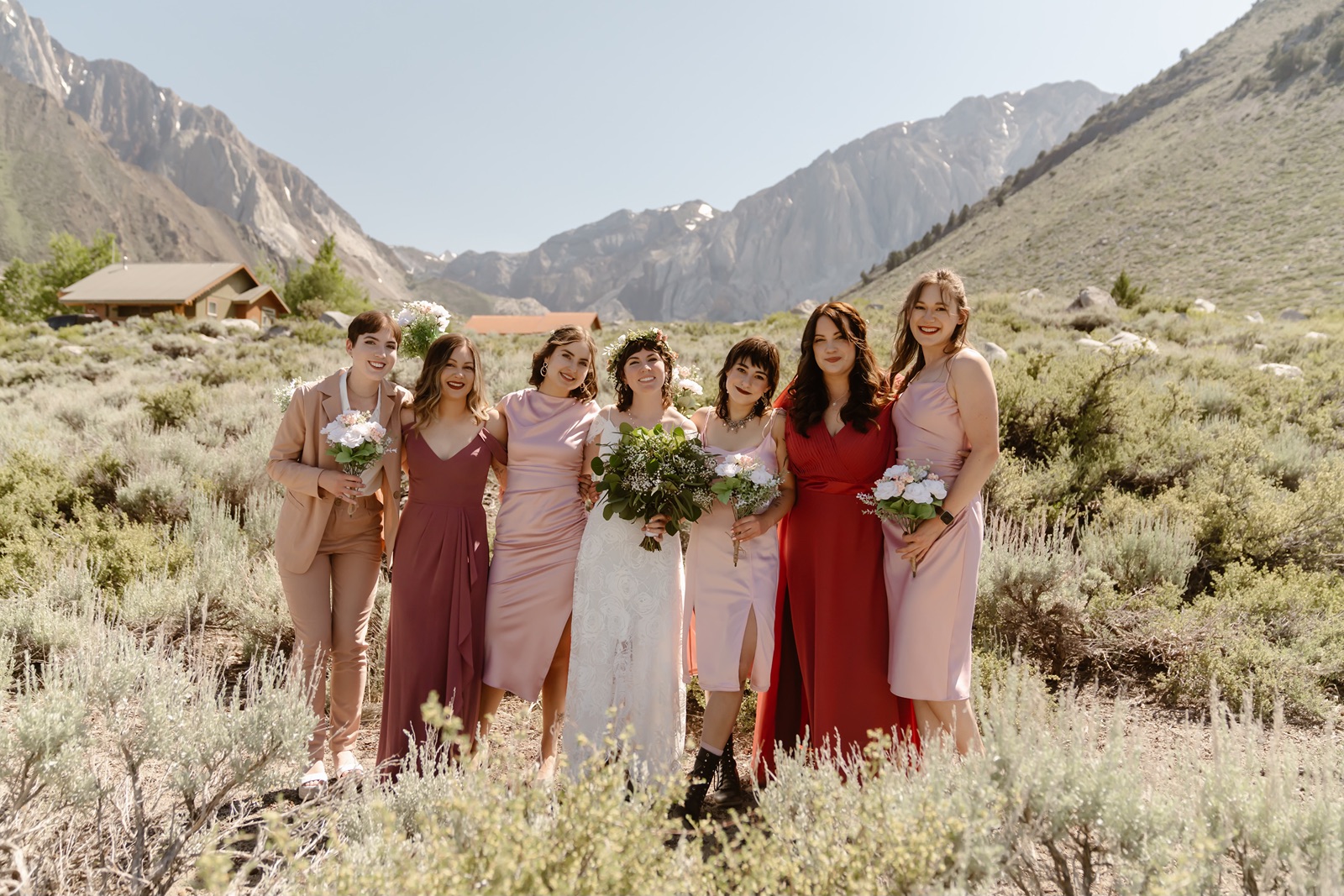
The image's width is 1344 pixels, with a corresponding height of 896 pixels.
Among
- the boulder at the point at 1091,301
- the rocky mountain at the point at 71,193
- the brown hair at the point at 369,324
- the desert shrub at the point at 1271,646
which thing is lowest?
the desert shrub at the point at 1271,646

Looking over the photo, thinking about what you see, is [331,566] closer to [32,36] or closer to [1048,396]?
[1048,396]

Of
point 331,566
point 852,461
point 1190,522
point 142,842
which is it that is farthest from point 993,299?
point 142,842

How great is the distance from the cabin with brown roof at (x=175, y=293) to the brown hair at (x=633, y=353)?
39.9 metres

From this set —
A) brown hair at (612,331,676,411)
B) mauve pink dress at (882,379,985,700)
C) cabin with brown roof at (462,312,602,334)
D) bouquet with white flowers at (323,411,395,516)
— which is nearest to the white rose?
mauve pink dress at (882,379,985,700)

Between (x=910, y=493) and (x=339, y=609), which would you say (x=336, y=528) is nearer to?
(x=339, y=609)

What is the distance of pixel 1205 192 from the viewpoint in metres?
35.8

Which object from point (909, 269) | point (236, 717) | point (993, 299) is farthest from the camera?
point (909, 269)

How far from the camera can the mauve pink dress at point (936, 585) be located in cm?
342

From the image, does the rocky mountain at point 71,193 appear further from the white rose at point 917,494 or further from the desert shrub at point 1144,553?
the desert shrub at point 1144,553

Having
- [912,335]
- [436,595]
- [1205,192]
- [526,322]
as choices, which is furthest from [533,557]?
[526,322]

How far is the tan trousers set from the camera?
3.70m

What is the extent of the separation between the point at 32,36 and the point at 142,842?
24014cm

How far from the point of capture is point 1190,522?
560 centimetres

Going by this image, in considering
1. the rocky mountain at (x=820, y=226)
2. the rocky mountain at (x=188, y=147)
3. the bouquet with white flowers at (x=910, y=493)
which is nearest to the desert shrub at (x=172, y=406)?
the bouquet with white flowers at (x=910, y=493)
